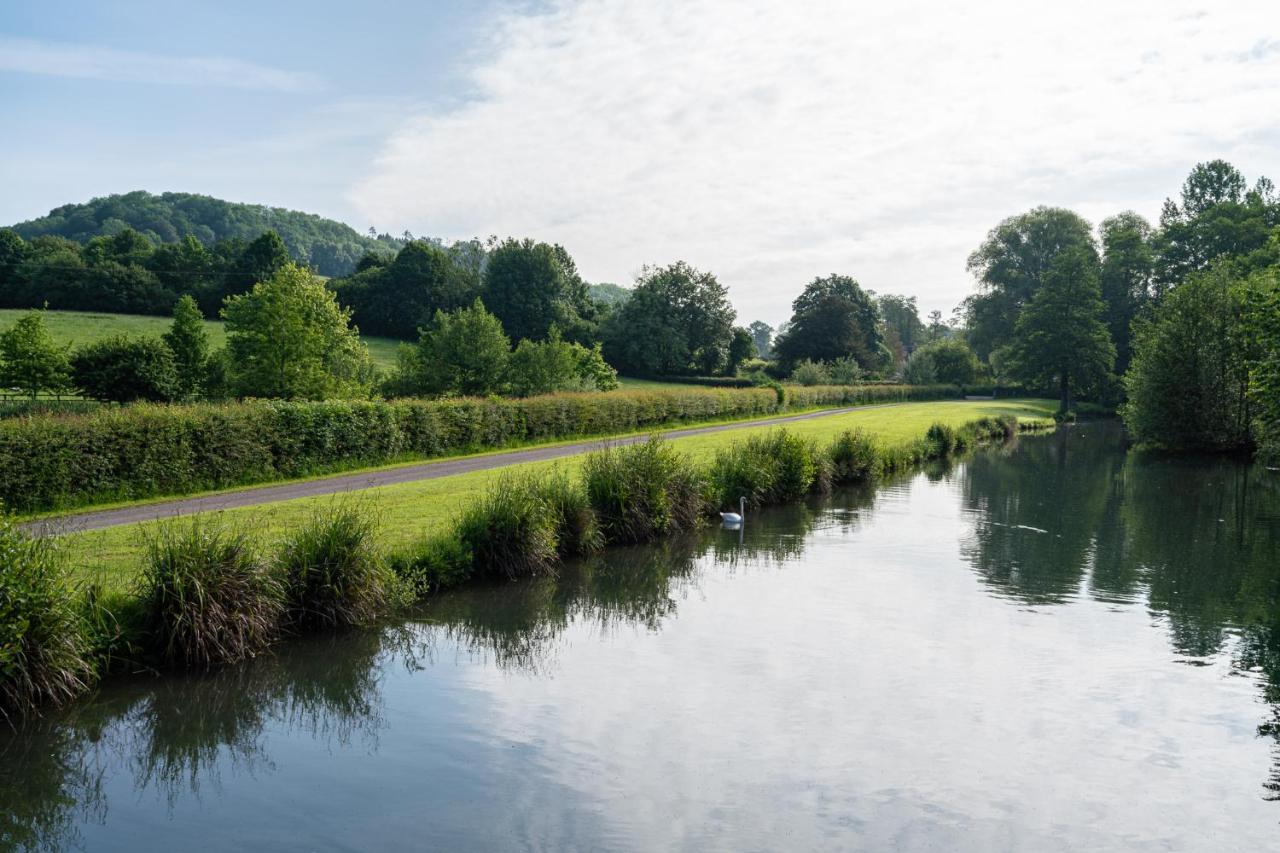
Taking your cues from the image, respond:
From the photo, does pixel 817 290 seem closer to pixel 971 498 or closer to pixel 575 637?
pixel 971 498

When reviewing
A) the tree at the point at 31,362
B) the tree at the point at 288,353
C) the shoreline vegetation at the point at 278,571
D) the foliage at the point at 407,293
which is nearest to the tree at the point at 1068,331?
the foliage at the point at 407,293

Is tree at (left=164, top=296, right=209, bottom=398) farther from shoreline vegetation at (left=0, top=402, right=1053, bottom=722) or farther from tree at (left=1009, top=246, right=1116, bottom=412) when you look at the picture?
tree at (left=1009, top=246, right=1116, bottom=412)

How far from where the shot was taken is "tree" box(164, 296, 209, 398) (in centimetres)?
4016

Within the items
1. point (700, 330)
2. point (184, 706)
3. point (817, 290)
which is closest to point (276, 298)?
point (184, 706)

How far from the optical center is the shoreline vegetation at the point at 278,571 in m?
8.01

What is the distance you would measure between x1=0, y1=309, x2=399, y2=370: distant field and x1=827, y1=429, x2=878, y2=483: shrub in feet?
116

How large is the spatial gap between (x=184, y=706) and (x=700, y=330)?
67656mm

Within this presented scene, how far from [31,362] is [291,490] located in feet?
78.6

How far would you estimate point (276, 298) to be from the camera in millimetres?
33031

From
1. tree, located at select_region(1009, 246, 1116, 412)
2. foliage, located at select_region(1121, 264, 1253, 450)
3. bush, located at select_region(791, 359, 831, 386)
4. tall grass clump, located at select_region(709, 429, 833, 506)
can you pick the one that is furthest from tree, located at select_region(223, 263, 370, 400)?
tree, located at select_region(1009, 246, 1116, 412)

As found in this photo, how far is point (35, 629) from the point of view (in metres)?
7.88

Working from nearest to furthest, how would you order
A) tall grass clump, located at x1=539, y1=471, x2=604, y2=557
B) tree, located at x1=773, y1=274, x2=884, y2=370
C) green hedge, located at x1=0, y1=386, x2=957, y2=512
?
green hedge, located at x1=0, y1=386, x2=957, y2=512 → tall grass clump, located at x1=539, y1=471, x2=604, y2=557 → tree, located at x1=773, y1=274, x2=884, y2=370

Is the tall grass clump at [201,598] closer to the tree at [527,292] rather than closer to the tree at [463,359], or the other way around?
the tree at [463,359]

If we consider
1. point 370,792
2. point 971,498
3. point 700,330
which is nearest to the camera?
point 370,792
